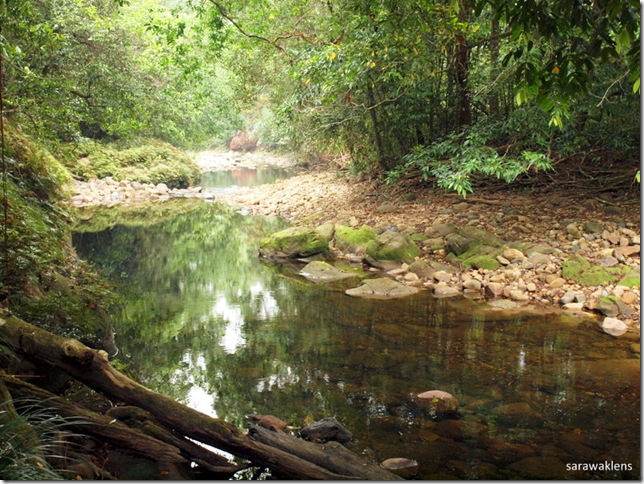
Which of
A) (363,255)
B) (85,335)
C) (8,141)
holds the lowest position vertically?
(363,255)

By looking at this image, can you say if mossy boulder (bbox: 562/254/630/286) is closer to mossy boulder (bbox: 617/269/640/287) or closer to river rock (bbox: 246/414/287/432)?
mossy boulder (bbox: 617/269/640/287)

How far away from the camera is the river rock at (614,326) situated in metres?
7.10

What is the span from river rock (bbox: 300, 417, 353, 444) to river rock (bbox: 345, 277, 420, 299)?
4.43 m

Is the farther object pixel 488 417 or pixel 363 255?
pixel 363 255

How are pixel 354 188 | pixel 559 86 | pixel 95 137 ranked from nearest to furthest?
pixel 559 86, pixel 354 188, pixel 95 137

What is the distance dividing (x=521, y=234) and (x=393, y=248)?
7.59 feet

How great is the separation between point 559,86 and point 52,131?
671 cm

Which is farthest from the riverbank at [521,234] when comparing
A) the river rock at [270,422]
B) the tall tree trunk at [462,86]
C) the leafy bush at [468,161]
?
the river rock at [270,422]

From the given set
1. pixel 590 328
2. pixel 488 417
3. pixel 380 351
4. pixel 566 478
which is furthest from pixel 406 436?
pixel 590 328

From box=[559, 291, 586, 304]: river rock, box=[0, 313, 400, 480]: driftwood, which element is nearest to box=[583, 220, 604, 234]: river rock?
box=[559, 291, 586, 304]: river rock

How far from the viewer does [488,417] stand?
16.7 ft

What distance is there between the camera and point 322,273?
1059 cm

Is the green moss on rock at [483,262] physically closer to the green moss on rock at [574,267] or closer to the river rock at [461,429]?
the green moss on rock at [574,267]

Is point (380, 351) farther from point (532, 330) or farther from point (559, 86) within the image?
point (559, 86)
